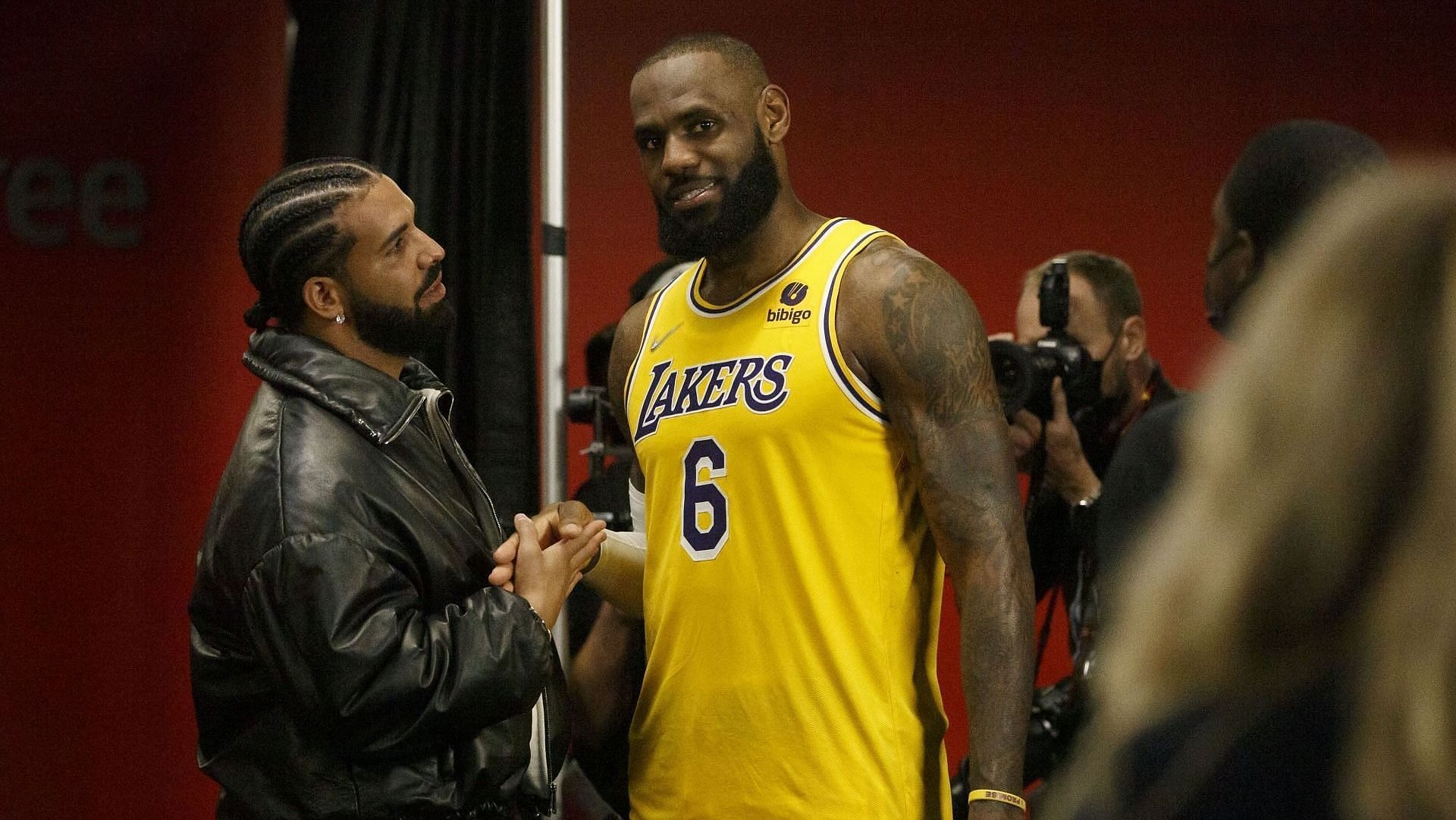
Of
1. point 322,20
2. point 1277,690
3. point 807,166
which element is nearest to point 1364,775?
point 1277,690

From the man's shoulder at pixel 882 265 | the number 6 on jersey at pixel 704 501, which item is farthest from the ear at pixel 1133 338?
the number 6 on jersey at pixel 704 501

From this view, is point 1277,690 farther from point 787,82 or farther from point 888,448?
point 787,82

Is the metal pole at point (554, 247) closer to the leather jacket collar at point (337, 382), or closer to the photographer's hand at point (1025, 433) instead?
the leather jacket collar at point (337, 382)

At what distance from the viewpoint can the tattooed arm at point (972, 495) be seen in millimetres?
1815

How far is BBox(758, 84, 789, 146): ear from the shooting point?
208 cm

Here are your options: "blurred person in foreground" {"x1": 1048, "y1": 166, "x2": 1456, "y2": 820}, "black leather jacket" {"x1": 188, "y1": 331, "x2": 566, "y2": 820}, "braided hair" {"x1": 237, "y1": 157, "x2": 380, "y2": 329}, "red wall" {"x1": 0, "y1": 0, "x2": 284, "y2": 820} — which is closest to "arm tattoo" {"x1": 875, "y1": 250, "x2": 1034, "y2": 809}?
Result: "black leather jacket" {"x1": 188, "y1": 331, "x2": 566, "y2": 820}

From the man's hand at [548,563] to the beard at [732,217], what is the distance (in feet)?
1.27

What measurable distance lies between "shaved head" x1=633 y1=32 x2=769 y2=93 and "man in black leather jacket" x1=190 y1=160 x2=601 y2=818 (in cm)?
41

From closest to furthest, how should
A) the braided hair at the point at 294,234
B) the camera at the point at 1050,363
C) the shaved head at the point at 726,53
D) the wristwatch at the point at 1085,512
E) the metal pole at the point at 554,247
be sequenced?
the braided hair at the point at 294,234
the shaved head at the point at 726,53
the camera at the point at 1050,363
the metal pole at the point at 554,247
the wristwatch at the point at 1085,512

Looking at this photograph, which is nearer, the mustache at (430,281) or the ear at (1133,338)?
the mustache at (430,281)

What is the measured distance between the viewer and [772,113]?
2.10 m

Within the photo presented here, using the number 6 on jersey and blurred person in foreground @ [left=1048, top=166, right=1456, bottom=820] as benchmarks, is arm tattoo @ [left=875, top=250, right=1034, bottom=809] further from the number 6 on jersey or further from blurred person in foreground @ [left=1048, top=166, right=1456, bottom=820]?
blurred person in foreground @ [left=1048, top=166, right=1456, bottom=820]

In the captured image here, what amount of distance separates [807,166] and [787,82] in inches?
8.4

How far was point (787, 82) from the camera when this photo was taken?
12.7ft
